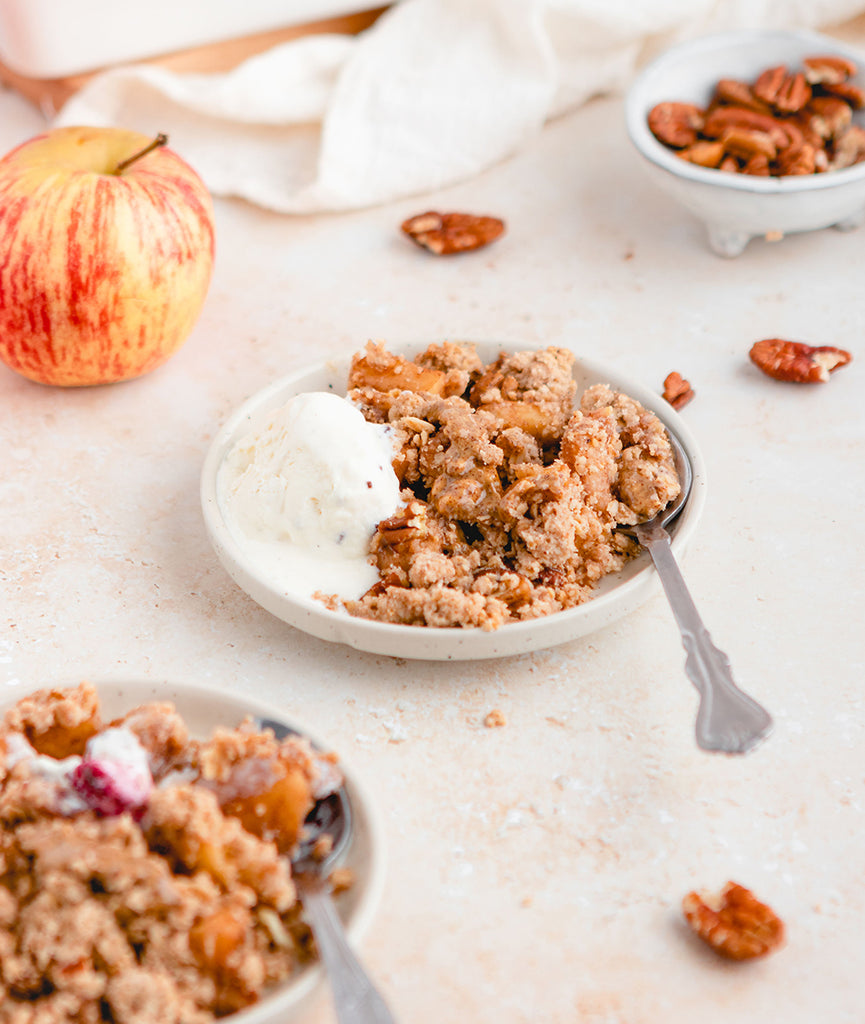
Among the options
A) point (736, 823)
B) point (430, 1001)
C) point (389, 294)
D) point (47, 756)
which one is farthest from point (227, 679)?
point (389, 294)

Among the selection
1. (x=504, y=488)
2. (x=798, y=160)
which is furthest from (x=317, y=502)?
(x=798, y=160)

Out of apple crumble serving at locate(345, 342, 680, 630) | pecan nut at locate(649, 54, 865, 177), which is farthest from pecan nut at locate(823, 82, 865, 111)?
apple crumble serving at locate(345, 342, 680, 630)

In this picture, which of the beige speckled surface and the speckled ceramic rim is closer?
the beige speckled surface

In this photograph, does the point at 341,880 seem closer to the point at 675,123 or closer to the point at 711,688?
the point at 711,688

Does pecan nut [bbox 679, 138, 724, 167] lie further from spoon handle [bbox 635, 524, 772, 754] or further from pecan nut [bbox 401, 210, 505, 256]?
spoon handle [bbox 635, 524, 772, 754]

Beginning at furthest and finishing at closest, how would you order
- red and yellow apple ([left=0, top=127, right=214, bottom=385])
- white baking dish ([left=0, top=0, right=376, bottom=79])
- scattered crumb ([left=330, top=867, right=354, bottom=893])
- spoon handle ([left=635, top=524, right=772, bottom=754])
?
white baking dish ([left=0, top=0, right=376, bottom=79]), red and yellow apple ([left=0, top=127, right=214, bottom=385]), spoon handle ([left=635, top=524, right=772, bottom=754]), scattered crumb ([left=330, top=867, right=354, bottom=893])

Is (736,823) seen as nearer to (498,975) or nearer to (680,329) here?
(498,975)
